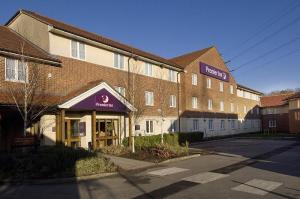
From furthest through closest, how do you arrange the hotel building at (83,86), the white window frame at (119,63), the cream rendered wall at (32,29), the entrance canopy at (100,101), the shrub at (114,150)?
1. the white window frame at (119,63)
2. the cream rendered wall at (32,29)
3. the shrub at (114,150)
4. the entrance canopy at (100,101)
5. the hotel building at (83,86)

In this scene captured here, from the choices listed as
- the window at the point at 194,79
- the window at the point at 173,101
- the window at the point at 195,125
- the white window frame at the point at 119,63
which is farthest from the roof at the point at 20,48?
the window at the point at 195,125

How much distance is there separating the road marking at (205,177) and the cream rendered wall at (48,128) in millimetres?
9519

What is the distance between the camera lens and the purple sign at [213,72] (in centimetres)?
3919

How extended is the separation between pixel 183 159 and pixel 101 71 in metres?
9.32

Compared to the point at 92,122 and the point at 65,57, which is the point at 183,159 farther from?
the point at 65,57

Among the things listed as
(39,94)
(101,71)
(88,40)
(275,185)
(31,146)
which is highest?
(88,40)

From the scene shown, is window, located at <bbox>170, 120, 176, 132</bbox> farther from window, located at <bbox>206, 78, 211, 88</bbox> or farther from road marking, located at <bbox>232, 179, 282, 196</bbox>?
road marking, located at <bbox>232, 179, 282, 196</bbox>

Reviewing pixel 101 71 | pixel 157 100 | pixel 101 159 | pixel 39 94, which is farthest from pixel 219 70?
pixel 101 159

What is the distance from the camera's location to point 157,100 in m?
30.4

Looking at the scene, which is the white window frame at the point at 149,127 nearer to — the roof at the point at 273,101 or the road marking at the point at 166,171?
the road marking at the point at 166,171

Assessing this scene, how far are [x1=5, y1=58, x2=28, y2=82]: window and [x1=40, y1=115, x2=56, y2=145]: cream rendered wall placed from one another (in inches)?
97.9

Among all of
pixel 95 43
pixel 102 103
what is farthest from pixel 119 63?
pixel 102 103

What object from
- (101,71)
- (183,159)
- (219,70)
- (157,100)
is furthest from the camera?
(219,70)

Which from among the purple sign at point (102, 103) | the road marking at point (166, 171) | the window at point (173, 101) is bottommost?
the road marking at point (166, 171)
